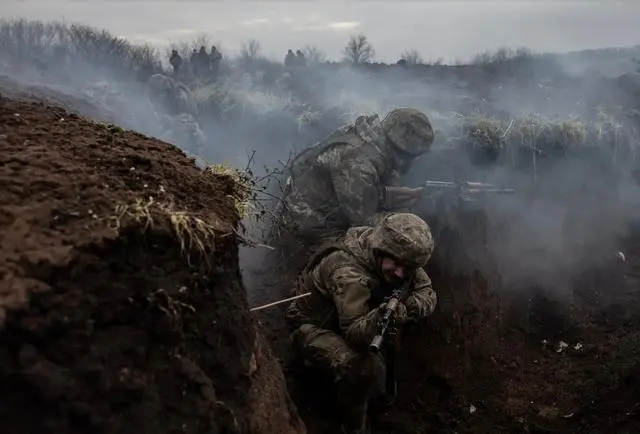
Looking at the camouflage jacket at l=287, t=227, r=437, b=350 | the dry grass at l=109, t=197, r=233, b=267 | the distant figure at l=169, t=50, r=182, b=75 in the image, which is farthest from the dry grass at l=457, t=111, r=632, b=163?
the distant figure at l=169, t=50, r=182, b=75

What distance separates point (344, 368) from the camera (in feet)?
13.9

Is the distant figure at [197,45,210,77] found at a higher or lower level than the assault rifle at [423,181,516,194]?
higher

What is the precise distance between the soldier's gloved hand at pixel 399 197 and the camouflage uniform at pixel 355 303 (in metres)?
2.17

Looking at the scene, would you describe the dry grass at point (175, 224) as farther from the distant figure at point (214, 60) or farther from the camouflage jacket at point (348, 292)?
the distant figure at point (214, 60)

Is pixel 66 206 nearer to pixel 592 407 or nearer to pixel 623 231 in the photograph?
pixel 592 407

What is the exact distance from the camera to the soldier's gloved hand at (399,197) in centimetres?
673

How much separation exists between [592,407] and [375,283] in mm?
2150

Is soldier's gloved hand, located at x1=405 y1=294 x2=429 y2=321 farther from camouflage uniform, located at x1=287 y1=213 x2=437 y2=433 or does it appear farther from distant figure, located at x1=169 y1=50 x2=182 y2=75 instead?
distant figure, located at x1=169 y1=50 x2=182 y2=75

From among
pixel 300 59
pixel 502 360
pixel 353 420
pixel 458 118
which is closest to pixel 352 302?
pixel 353 420

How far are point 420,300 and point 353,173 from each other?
237 cm

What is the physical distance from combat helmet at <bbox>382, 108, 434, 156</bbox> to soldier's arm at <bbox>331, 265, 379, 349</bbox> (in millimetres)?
2665

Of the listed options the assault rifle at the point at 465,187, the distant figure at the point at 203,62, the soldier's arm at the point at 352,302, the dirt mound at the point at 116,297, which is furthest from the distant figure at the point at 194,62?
the dirt mound at the point at 116,297

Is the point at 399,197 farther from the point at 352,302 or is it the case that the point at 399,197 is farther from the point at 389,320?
the point at 389,320

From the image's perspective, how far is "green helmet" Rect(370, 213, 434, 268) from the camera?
4094mm
